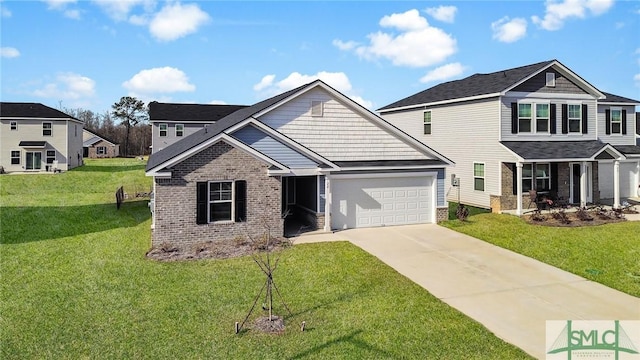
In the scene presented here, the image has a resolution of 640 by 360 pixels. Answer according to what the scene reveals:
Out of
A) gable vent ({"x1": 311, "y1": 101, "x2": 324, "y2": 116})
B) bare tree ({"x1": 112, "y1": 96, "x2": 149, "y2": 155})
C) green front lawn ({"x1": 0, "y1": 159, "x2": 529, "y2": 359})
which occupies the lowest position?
green front lawn ({"x1": 0, "y1": 159, "x2": 529, "y2": 359})

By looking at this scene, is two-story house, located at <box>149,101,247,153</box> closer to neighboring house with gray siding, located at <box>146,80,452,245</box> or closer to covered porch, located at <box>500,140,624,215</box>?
neighboring house with gray siding, located at <box>146,80,452,245</box>

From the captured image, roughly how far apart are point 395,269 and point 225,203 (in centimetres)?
653

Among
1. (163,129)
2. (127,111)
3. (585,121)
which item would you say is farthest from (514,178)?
(127,111)

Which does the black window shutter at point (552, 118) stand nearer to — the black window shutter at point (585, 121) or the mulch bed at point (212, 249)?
the black window shutter at point (585, 121)

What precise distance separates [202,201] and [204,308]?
602cm

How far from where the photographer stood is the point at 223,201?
48.4ft

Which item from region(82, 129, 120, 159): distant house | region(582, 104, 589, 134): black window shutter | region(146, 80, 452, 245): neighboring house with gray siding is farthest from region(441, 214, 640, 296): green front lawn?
region(82, 129, 120, 159): distant house

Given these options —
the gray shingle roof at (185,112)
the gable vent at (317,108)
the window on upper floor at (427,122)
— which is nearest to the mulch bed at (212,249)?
the gable vent at (317,108)

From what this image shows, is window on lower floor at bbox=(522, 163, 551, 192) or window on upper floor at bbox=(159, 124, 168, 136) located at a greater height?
window on upper floor at bbox=(159, 124, 168, 136)

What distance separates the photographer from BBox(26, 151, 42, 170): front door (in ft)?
139

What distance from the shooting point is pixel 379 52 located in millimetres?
26344

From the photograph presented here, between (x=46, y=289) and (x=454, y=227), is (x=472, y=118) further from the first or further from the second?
(x=46, y=289)

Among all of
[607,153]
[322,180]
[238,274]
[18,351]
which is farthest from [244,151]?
[607,153]

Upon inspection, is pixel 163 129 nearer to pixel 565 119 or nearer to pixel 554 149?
pixel 554 149
